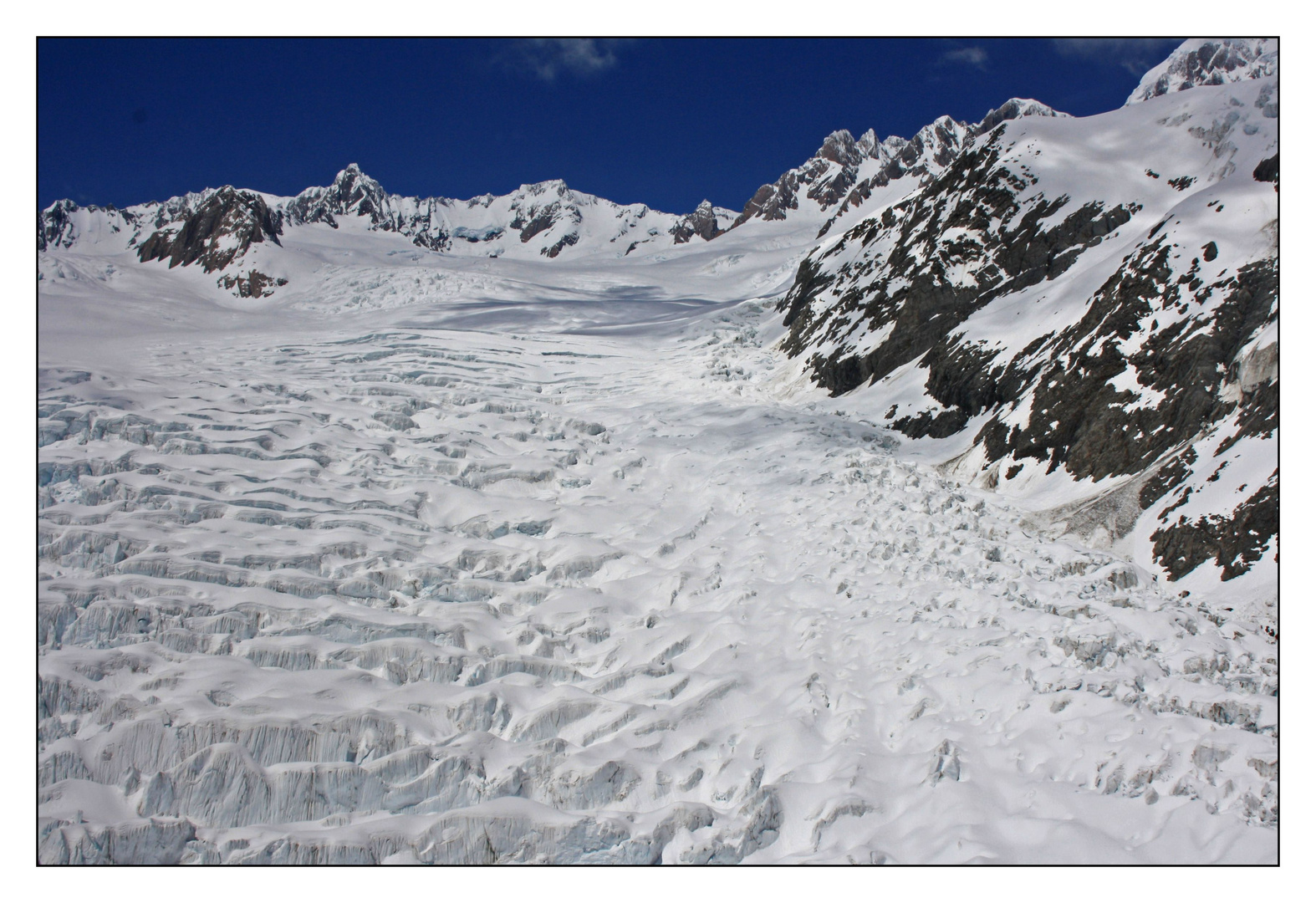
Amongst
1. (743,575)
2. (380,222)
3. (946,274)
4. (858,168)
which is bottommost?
(743,575)

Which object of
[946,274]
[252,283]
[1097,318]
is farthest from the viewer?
[252,283]

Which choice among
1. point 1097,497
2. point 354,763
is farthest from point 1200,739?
point 354,763

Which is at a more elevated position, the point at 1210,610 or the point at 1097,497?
the point at 1097,497

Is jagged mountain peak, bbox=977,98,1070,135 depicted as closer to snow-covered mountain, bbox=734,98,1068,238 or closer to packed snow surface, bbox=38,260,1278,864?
snow-covered mountain, bbox=734,98,1068,238

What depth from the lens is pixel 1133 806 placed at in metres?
6.52

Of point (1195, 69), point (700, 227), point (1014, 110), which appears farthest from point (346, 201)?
point (1195, 69)

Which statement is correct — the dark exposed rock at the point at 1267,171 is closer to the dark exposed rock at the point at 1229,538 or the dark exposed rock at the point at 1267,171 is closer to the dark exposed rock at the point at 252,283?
the dark exposed rock at the point at 1229,538

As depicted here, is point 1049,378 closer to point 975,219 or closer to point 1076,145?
point 975,219

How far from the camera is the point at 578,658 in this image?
959 centimetres

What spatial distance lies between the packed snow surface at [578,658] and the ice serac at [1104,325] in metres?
1.16

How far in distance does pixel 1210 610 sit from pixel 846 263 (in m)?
22.0

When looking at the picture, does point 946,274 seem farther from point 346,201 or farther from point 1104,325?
point 346,201

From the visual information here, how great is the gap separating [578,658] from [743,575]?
10.2 ft

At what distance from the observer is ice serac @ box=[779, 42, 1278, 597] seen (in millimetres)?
10312
